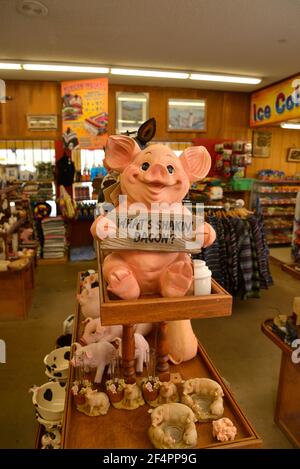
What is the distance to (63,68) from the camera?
15.3ft

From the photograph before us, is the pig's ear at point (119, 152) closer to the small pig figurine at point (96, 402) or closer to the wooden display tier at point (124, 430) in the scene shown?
the wooden display tier at point (124, 430)

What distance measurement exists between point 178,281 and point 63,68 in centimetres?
455

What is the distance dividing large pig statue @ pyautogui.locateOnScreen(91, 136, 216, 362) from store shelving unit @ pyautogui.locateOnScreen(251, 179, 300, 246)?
552 centimetres

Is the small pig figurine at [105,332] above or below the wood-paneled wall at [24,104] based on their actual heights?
below

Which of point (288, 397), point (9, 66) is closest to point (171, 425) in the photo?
point (288, 397)

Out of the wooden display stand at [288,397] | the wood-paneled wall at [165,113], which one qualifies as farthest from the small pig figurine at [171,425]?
the wood-paneled wall at [165,113]

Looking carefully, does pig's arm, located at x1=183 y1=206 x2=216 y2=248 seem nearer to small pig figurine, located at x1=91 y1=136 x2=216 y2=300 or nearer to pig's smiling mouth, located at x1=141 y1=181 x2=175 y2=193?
small pig figurine, located at x1=91 y1=136 x2=216 y2=300

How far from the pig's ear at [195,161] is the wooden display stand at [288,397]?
4.25 feet

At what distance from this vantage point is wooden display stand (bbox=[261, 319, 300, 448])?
198cm

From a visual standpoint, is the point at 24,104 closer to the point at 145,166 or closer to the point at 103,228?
the point at 145,166

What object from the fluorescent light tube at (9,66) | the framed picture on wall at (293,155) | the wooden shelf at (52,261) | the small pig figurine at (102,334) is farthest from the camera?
the framed picture on wall at (293,155)

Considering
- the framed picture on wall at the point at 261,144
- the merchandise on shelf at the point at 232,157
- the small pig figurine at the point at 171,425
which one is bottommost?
the small pig figurine at the point at 171,425

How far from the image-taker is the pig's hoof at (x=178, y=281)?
1027mm
